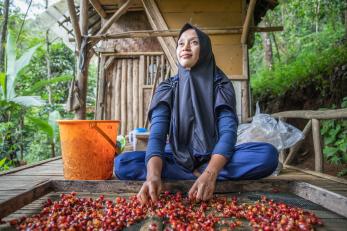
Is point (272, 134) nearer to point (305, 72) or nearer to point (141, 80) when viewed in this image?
point (305, 72)

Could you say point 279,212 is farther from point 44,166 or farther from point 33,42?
point 33,42

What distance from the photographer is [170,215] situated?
60.6 inches

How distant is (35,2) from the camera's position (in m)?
11.5

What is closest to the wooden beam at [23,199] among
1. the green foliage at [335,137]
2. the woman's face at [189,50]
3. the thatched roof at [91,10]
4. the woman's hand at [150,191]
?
the woman's hand at [150,191]

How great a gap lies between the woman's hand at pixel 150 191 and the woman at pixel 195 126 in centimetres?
34

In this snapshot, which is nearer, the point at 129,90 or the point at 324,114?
the point at 324,114

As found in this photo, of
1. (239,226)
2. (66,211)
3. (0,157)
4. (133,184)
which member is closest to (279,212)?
(239,226)

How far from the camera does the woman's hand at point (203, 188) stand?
1.69 meters

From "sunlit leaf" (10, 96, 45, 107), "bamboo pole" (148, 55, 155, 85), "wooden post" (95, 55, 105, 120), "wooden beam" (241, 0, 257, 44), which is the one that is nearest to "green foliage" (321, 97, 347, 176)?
"wooden beam" (241, 0, 257, 44)

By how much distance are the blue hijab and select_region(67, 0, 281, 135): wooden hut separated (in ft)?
4.79

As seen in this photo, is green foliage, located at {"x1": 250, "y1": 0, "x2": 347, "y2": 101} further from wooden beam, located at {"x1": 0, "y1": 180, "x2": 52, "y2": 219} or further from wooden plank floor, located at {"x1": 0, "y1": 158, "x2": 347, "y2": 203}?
wooden beam, located at {"x1": 0, "y1": 180, "x2": 52, "y2": 219}

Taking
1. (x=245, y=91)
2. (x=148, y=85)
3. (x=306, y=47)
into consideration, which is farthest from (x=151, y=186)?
(x=306, y=47)

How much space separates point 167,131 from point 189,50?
0.65 metres

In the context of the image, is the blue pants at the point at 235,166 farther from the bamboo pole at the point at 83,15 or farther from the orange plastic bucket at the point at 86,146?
the bamboo pole at the point at 83,15
